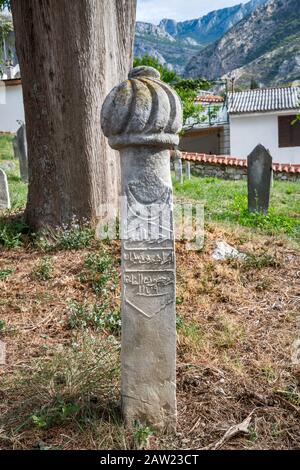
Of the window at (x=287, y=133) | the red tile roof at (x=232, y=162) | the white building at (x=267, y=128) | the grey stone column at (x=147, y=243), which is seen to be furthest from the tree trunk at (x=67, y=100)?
the window at (x=287, y=133)

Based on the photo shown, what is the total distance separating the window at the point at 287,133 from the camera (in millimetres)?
26234

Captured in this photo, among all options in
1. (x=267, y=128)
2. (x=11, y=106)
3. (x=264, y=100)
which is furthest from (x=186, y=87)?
(x=11, y=106)

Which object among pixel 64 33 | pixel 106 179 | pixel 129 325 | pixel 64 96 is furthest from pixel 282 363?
pixel 64 33

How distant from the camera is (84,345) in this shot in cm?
332

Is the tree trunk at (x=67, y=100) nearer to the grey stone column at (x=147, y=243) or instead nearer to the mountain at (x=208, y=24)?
the grey stone column at (x=147, y=243)

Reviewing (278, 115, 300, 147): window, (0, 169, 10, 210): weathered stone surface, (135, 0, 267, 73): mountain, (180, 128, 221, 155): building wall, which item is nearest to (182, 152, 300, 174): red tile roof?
(278, 115, 300, 147): window

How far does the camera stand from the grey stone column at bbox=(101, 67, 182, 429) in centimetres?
234

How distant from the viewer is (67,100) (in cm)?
490

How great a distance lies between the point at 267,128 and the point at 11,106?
1453 cm

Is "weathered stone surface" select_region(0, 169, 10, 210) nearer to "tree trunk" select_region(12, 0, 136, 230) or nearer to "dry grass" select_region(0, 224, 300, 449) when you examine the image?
"tree trunk" select_region(12, 0, 136, 230)

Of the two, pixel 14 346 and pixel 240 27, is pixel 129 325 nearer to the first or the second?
pixel 14 346

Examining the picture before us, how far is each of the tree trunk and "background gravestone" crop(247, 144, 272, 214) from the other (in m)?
3.74

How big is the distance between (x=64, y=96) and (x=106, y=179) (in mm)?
988

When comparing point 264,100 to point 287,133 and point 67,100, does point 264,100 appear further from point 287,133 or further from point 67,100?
point 67,100
